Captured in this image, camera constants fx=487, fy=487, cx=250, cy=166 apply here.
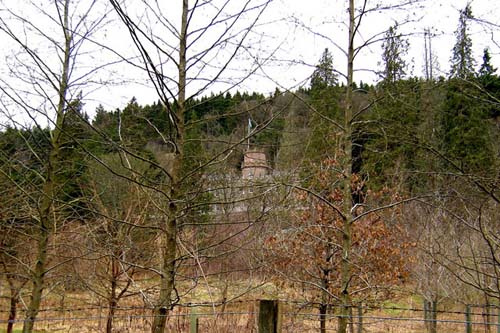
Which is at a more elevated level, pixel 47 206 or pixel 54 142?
pixel 54 142

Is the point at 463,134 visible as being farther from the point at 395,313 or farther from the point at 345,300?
the point at 345,300

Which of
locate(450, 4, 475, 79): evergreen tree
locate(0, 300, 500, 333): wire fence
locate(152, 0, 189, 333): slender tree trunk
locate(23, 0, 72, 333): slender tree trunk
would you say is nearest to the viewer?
locate(152, 0, 189, 333): slender tree trunk

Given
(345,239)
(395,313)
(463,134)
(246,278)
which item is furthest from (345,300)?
(463,134)

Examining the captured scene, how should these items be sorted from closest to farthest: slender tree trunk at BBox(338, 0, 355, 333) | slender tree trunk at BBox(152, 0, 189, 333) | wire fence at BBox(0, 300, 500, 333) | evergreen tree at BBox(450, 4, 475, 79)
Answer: slender tree trunk at BBox(152, 0, 189, 333) → evergreen tree at BBox(450, 4, 475, 79) → slender tree trunk at BBox(338, 0, 355, 333) → wire fence at BBox(0, 300, 500, 333)

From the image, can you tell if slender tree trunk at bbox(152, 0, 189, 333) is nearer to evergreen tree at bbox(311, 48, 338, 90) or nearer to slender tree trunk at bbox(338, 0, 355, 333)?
evergreen tree at bbox(311, 48, 338, 90)

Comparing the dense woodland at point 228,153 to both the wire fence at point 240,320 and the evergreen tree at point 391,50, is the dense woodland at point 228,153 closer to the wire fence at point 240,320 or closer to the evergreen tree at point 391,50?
the evergreen tree at point 391,50

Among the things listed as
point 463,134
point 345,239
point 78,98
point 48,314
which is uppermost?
point 463,134

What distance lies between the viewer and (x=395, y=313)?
1412 cm

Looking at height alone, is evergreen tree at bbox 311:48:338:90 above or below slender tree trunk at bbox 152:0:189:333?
above

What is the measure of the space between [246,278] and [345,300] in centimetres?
760

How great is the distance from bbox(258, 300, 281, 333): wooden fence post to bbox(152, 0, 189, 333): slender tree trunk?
25.5 inches

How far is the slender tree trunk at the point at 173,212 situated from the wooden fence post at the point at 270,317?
2.12ft

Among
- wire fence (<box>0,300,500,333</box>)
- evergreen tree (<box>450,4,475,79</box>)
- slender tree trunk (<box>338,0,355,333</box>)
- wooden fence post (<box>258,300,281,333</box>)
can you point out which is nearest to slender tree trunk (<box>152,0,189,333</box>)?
wooden fence post (<box>258,300,281,333</box>)

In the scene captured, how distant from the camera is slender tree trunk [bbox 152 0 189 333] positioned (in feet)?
10.7
